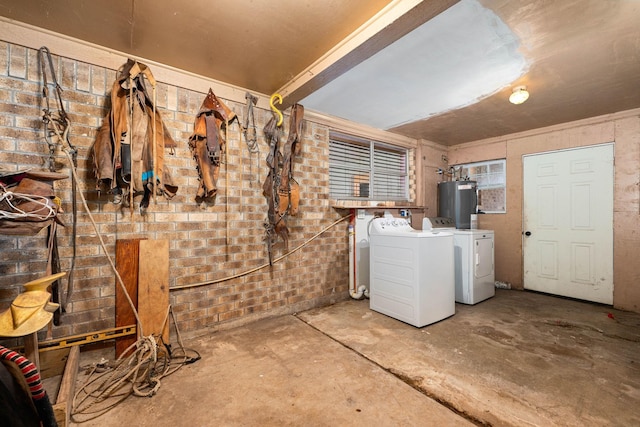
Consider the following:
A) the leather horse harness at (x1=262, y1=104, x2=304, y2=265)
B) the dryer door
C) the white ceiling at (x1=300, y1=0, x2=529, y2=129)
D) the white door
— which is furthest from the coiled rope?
the white door

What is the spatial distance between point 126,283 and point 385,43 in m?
2.73

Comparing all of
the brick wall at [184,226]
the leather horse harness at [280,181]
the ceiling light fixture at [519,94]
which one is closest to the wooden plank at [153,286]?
the brick wall at [184,226]

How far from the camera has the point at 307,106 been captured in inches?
134

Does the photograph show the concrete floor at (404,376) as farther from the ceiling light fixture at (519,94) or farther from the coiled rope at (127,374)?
the ceiling light fixture at (519,94)

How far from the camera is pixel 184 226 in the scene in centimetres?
261

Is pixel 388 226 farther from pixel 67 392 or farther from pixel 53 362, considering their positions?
pixel 53 362

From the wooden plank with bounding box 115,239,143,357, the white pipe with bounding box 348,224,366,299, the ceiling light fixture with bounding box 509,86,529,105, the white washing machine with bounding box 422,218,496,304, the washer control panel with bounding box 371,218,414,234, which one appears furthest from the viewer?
the white pipe with bounding box 348,224,366,299

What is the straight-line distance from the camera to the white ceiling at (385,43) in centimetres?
175

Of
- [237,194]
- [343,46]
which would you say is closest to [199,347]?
[237,194]

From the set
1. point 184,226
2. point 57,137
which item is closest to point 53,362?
point 184,226

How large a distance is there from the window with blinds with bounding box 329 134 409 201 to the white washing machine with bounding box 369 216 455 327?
95cm

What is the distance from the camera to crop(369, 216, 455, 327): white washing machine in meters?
2.85

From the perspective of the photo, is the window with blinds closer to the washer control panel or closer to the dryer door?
the washer control panel

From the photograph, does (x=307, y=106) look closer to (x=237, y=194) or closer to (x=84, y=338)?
(x=237, y=194)
